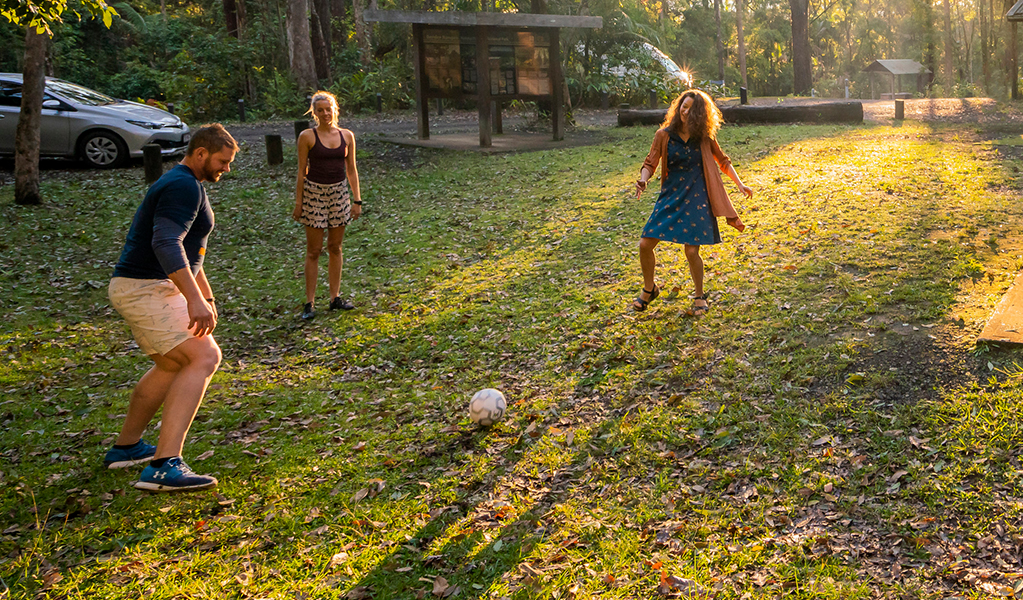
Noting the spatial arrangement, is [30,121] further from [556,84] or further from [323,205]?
[556,84]

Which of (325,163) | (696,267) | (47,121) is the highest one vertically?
(47,121)

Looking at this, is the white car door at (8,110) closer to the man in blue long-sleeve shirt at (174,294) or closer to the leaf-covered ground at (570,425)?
the leaf-covered ground at (570,425)

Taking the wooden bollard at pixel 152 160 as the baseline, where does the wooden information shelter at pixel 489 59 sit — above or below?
above

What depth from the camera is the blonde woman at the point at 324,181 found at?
23.8ft

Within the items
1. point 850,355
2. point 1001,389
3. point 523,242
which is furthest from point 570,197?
point 1001,389

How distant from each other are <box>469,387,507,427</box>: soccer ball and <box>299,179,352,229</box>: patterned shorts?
9.81 feet

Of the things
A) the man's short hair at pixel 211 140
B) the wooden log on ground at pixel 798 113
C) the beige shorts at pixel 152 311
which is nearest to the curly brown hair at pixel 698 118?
the man's short hair at pixel 211 140

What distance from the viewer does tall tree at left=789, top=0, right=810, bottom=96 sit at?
31188 mm

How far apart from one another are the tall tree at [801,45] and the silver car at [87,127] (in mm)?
24282

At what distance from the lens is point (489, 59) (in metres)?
17.1

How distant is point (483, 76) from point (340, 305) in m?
10.0

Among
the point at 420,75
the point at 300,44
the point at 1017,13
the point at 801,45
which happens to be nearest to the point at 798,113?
the point at 1017,13

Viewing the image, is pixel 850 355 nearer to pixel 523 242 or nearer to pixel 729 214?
pixel 729 214

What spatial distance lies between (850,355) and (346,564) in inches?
142
